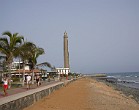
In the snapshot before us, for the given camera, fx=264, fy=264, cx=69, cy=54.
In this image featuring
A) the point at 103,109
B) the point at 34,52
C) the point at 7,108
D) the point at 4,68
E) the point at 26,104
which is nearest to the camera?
the point at 7,108

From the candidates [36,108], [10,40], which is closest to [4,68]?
[10,40]

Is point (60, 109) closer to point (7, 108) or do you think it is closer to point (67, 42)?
point (7, 108)

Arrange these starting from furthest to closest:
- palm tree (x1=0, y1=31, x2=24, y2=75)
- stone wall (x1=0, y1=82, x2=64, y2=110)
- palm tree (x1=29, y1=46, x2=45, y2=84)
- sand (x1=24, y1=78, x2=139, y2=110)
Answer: palm tree (x1=29, y1=46, x2=45, y2=84) → palm tree (x1=0, y1=31, x2=24, y2=75) → sand (x1=24, y1=78, x2=139, y2=110) → stone wall (x1=0, y1=82, x2=64, y2=110)

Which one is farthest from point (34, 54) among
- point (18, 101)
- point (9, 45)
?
point (18, 101)

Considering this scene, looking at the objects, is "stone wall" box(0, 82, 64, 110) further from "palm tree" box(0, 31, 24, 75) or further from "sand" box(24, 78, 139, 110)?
"palm tree" box(0, 31, 24, 75)

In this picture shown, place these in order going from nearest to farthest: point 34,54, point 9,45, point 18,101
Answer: point 18,101, point 9,45, point 34,54

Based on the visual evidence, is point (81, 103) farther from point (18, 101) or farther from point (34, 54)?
point (34, 54)

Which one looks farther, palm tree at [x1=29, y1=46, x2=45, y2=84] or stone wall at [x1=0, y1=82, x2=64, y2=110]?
palm tree at [x1=29, y1=46, x2=45, y2=84]

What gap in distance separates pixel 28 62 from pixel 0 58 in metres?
8.70

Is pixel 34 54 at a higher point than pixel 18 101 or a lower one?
higher

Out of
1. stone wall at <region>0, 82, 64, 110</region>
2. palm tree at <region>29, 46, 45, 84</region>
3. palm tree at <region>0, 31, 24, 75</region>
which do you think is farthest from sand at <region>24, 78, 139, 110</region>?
palm tree at <region>29, 46, 45, 84</region>

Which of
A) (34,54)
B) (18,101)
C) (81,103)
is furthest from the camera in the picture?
(34,54)

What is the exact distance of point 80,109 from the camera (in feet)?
42.5

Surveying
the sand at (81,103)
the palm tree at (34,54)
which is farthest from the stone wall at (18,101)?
the palm tree at (34,54)
